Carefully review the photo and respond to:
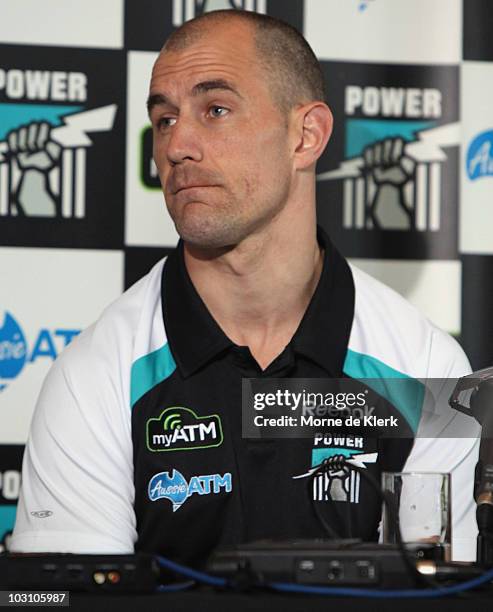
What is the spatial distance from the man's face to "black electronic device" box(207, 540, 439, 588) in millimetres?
871

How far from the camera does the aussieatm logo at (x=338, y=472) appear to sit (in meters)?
1.64

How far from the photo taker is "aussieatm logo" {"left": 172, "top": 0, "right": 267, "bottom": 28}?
224cm

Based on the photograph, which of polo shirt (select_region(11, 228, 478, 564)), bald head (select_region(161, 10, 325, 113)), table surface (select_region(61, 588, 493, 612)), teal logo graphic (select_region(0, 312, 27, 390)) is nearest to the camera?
table surface (select_region(61, 588, 493, 612))

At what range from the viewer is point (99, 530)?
5.17ft

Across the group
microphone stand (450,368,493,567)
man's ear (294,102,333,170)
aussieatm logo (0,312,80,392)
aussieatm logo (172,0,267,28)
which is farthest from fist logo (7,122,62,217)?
microphone stand (450,368,493,567)

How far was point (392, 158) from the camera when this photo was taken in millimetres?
2301

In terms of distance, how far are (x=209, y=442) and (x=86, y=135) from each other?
2.71 ft

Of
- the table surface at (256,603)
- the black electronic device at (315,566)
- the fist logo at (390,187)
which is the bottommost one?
the table surface at (256,603)

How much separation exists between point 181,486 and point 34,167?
33.7 inches

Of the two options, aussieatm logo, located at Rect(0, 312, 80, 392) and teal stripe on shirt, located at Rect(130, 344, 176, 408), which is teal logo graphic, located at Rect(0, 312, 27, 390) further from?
teal stripe on shirt, located at Rect(130, 344, 176, 408)

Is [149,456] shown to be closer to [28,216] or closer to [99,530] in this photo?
[99,530]

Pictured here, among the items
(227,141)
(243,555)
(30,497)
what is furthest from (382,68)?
(243,555)

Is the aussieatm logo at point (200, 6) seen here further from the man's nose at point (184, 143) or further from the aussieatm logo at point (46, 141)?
the man's nose at point (184, 143)

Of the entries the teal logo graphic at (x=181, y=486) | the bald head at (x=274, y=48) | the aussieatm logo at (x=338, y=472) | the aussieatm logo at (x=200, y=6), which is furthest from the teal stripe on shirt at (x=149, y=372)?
the aussieatm logo at (x=200, y=6)
